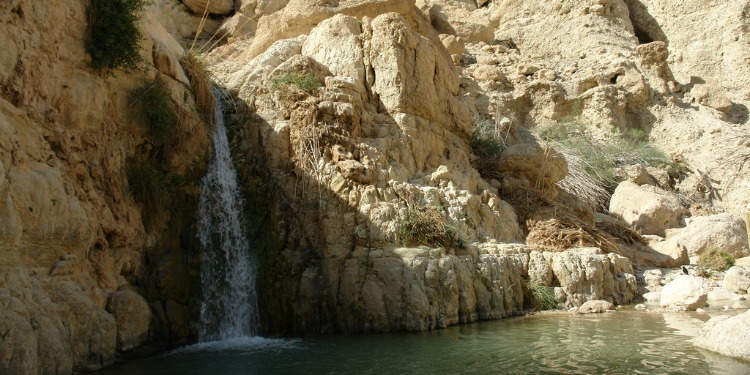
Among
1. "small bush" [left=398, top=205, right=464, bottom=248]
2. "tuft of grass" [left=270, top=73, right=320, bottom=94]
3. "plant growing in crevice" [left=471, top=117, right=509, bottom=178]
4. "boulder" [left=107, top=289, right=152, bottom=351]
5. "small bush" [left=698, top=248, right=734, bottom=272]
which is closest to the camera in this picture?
"boulder" [left=107, top=289, right=152, bottom=351]

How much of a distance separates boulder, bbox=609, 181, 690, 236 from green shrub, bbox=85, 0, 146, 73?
12259 mm

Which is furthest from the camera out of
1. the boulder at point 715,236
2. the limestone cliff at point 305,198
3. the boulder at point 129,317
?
the boulder at point 715,236

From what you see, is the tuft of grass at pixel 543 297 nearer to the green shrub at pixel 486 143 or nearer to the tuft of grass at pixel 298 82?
the green shrub at pixel 486 143

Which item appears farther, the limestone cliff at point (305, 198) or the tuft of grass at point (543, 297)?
the tuft of grass at point (543, 297)

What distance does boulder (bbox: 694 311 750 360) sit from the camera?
6914mm

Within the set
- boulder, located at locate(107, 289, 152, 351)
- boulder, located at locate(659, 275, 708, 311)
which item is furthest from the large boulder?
boulder, located at locate(107, 289, 152, 351)

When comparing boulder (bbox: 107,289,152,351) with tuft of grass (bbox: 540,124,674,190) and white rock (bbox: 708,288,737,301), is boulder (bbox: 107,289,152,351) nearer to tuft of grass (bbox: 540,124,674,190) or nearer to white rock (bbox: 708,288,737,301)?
white rock (bbox: 708,288,737,301)

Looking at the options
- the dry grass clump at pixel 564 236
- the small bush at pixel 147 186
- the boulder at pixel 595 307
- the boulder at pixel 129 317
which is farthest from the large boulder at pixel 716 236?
the boulder at pixel 129 317

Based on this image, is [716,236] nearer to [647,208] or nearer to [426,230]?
[647,208]

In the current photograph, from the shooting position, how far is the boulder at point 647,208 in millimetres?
16188

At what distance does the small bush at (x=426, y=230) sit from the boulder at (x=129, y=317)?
155 inches

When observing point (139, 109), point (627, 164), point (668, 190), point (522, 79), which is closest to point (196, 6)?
point (522, 79)

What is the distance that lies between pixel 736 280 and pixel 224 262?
9329 mm

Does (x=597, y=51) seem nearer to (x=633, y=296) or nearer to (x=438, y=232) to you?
(x=633, y=296)
